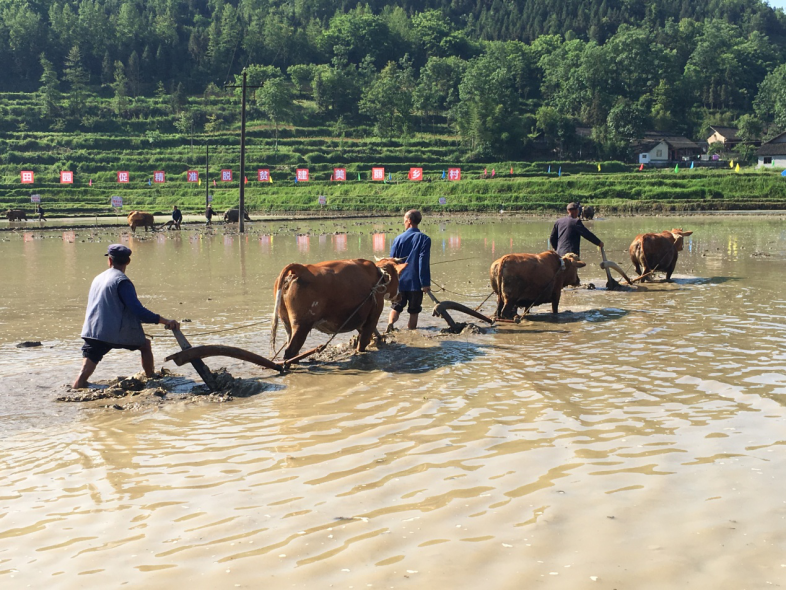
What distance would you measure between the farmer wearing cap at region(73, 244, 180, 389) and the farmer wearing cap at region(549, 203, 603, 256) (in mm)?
8273

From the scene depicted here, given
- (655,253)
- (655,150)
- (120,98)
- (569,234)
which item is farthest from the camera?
(120,98)

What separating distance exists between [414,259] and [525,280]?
7.13 ft

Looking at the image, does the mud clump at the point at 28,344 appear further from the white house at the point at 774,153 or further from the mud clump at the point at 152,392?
the white house at the point at 774,153

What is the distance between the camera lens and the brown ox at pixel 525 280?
39.0ft

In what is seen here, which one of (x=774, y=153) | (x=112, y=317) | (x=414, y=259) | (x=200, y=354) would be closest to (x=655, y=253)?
(x=414, y=259)

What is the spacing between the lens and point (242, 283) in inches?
664

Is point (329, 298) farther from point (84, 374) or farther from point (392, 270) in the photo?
point (84, 374)

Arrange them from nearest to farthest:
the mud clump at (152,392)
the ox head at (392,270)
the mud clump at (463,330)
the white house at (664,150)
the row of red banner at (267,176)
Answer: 1. the mud clump at (152,392)
2. the ox head at (392,270)
3. the mud clump at (463,330)
4. the row of red banner at (267,176)
5. the white house at (664,150)

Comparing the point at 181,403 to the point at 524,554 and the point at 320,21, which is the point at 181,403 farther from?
the point at 320,21

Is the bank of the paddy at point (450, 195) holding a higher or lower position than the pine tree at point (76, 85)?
lower

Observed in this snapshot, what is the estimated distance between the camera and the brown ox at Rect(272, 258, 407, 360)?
8836mm

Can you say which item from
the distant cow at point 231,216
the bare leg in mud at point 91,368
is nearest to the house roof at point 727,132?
the distant cow at point 231,216

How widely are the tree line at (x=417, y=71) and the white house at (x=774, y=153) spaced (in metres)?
15.6

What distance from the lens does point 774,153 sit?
78125 mm
